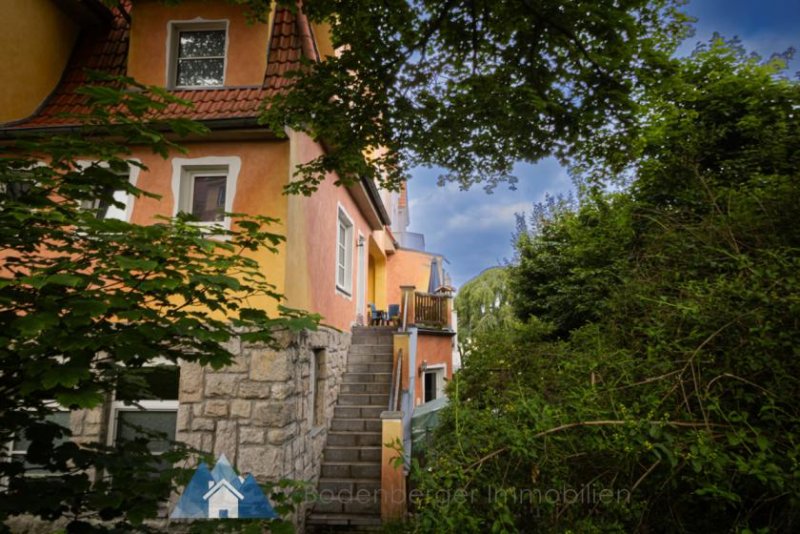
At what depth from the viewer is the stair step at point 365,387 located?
8.60 m

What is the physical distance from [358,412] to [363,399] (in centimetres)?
30

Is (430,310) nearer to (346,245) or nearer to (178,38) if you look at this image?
(346,245)

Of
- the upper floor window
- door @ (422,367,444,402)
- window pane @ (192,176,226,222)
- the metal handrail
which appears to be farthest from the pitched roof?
door @ (422,367,444,402)

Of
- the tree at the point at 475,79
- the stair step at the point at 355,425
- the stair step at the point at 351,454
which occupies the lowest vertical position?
the stair step at the point at 351,454

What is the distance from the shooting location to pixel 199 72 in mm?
6402

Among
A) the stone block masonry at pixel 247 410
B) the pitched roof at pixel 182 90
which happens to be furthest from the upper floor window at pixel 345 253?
the stone block masonry at pixel 247 410

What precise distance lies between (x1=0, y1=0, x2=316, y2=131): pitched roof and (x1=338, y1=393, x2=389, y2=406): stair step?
531cm

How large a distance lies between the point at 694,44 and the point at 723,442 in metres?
7.32

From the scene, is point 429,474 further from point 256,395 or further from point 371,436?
point 371,436

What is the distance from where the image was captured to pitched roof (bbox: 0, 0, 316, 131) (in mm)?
5703

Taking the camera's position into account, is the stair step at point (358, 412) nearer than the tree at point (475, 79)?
No

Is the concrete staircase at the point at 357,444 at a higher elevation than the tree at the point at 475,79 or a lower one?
lower

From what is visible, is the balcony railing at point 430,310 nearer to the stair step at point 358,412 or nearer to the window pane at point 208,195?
the stair step at point 358,412

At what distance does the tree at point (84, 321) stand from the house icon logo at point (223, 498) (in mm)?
485
